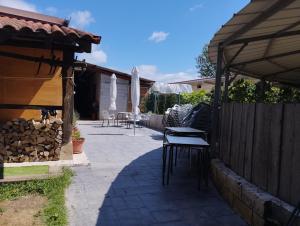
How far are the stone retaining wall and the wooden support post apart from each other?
3414 mm

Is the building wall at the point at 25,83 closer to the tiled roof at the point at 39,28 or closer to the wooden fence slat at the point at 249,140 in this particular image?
the tiled roof at the point at 39,28

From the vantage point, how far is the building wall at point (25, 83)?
24.5 ft

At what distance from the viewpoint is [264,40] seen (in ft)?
19.3

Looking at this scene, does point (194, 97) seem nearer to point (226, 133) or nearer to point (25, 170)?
point (226, 133)

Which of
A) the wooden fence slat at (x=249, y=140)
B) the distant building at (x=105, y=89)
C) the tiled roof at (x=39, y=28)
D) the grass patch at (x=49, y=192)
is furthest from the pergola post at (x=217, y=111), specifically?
the distant building at (x=105, y=89)

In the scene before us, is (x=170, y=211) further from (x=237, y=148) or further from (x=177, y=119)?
(x=177, y=119)

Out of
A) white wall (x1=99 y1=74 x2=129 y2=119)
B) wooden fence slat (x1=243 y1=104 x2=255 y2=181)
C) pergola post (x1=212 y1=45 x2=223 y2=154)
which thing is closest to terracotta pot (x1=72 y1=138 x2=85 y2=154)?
pergola post (x1=212 y1=45 x2=223 y2=154)

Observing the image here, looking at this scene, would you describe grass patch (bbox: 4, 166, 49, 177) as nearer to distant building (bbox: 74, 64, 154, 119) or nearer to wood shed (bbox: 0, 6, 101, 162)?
wood shed (bbox: 0, 6, 101, 162)

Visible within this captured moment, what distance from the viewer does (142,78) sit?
21469mm

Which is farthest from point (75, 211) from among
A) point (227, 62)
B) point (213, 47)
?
point (227, 62)

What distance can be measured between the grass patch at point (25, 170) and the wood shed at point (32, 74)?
0.53 meters

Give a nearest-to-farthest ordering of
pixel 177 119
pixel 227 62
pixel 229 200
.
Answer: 1. pixel 229 200
2. pixel 227 62
3. pixel 177 119

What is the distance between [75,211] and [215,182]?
247cm

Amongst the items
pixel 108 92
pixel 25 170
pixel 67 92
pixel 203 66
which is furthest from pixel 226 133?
pixel 203 66
